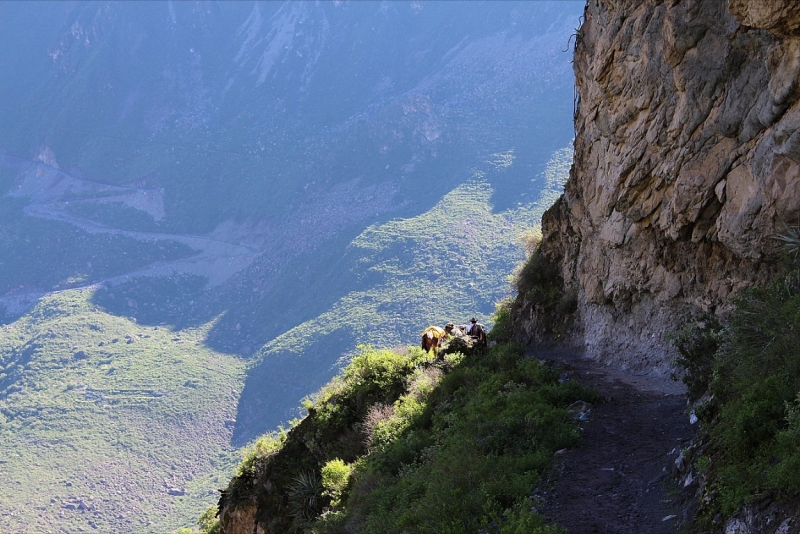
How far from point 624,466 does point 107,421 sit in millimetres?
123251

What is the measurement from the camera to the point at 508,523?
873 centimetres

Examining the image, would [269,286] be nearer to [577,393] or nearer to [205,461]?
[205,461]

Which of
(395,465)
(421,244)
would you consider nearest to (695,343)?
(395,465)

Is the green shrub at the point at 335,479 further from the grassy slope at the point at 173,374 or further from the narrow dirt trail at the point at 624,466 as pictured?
the grassy slope at the point at 173,374

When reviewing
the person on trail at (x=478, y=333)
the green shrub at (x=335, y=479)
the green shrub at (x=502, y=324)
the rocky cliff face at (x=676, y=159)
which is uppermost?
the green shrub at (x=502, y=324)

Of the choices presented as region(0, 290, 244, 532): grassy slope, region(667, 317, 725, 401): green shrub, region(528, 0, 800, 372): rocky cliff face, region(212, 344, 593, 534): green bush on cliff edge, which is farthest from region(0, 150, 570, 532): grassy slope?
region(667, 317, 725, 401): green shrub

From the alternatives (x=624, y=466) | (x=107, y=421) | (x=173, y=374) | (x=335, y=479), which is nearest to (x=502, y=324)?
(x=335, y=479)

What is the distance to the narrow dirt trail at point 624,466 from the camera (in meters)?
8.73

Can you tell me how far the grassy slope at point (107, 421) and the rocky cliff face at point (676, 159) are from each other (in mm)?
83329

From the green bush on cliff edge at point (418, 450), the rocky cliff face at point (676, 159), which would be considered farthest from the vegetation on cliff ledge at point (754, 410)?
the rocky cliff face at point (676, 159)

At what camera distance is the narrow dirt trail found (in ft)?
28.7

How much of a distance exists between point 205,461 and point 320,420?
94.4 metres

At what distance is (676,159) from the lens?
1395 centimetres

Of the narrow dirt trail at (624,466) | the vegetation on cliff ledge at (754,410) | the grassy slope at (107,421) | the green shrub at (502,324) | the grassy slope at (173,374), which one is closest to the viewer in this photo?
the vegetation on cliff ledge at (754,410)
